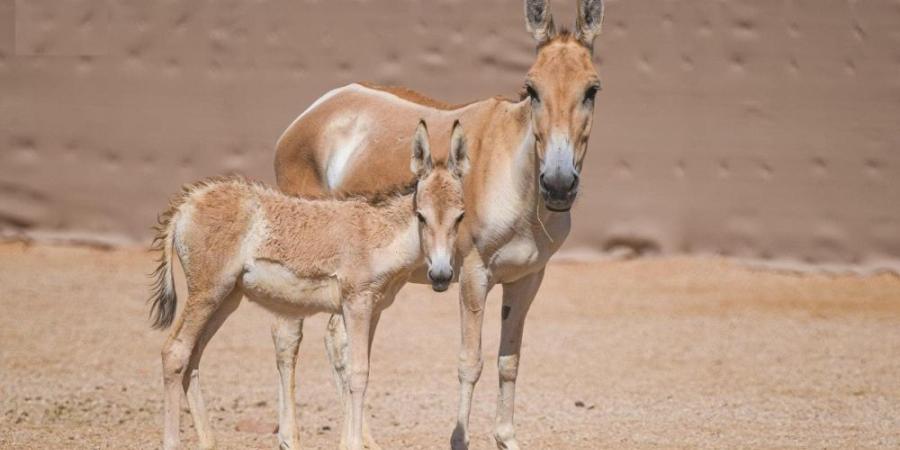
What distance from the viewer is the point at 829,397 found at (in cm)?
1105

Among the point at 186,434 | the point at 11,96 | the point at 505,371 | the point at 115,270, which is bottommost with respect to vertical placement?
the point at 115,270

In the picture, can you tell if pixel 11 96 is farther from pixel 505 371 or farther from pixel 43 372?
pixel 505 371

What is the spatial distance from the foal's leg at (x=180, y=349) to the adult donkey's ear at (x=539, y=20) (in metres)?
2.29

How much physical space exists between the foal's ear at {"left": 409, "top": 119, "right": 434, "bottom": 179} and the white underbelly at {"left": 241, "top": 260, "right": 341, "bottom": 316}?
2.48ft

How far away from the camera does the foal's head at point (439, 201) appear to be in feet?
23.9

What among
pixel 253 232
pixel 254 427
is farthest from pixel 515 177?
pixel 254 427

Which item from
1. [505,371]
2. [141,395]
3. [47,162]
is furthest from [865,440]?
→ [47,162]

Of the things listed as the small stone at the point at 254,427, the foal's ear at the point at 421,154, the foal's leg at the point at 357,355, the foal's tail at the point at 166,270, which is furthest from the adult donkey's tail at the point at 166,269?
the small stone at the point at 254,427

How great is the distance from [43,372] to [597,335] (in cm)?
513

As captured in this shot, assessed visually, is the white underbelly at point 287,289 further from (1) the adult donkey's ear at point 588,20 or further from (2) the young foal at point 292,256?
(1) the adult donkey's ear at point 588,20

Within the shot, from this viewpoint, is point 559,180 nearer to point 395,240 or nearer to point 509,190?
point 509,190

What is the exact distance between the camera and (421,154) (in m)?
7.64

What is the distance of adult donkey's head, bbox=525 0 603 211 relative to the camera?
730 centimetres

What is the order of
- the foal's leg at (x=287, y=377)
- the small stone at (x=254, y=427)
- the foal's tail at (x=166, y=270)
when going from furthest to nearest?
1. the small stone at (x=254, y=427)
2. the foal's leg at (x=287, y=377)
3. the foal's tail at (x=166, y=270)
